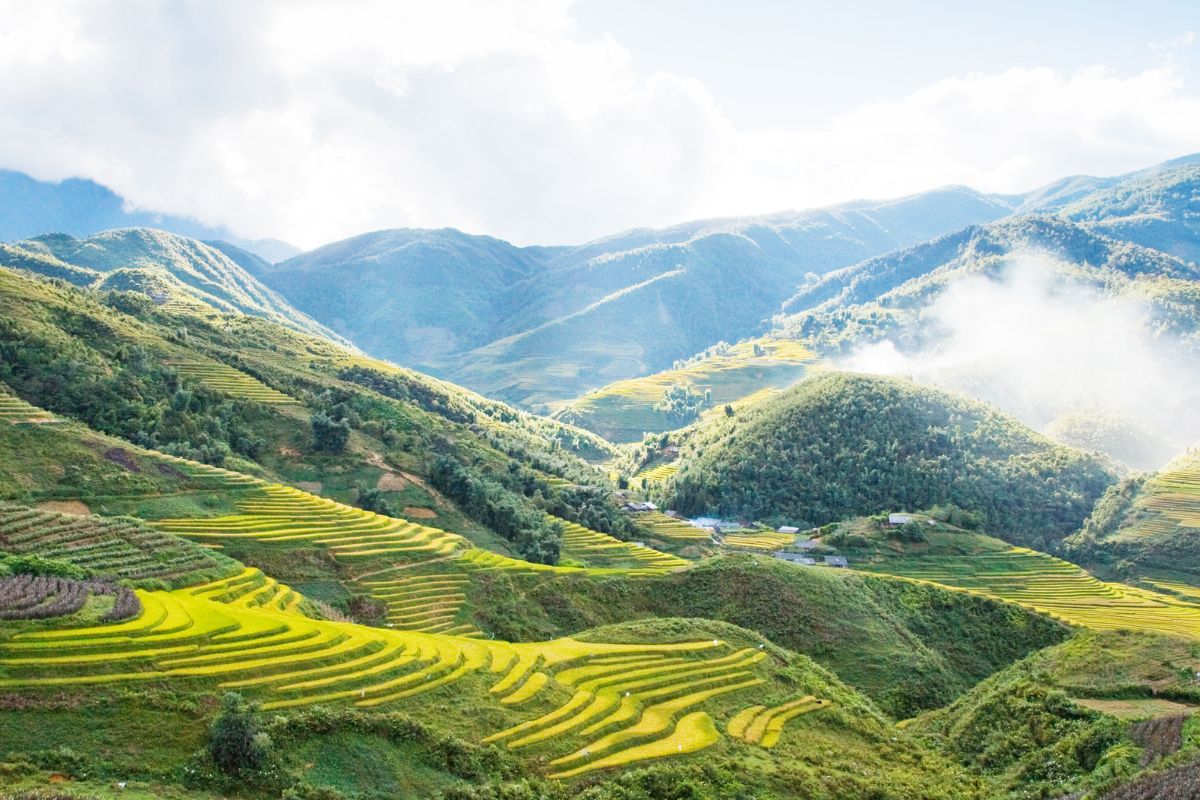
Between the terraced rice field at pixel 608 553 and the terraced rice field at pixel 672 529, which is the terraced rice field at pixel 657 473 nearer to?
the terraced rice field at pixel 672 529

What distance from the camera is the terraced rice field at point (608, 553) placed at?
84938 mm

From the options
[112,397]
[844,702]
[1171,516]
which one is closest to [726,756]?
[844,702]

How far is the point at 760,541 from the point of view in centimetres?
11975

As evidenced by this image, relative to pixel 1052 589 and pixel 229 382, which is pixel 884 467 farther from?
pixel 229 382

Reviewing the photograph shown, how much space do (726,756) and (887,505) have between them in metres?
116

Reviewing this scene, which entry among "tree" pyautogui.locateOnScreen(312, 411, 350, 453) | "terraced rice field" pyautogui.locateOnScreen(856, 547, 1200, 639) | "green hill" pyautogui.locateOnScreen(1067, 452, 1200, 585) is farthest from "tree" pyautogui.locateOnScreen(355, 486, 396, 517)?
"green hill" pyautogui.locateOnScreen(1067, 452, 1200, 585)

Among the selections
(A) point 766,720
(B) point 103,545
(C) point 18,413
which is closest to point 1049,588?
(A) point 766,720

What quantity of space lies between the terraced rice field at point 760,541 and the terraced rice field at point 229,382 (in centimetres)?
5980

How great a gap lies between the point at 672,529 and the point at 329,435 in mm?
47427

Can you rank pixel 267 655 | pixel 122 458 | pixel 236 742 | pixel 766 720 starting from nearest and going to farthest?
pixel 236 742
pixel 267 655
pixel 766 720
pixel 122 458

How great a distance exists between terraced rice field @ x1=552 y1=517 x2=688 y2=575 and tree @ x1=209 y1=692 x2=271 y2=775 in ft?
183

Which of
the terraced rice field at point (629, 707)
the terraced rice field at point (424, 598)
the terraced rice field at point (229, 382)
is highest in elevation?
the terraced rice field at point (229, 382)

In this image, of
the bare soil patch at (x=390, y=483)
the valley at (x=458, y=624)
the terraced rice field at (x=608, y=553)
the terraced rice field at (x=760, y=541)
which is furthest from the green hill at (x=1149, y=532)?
the bare soil patch at (x=390, y=483)

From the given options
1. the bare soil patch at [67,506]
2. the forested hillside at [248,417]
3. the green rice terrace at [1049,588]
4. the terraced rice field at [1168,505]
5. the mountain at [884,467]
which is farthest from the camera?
the mountain at [884,467]
